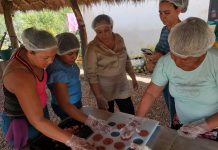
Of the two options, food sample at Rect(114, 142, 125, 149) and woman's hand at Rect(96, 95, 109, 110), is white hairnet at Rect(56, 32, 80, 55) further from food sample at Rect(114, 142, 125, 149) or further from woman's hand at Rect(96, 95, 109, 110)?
food sample at Rect(114, 142, 125, 149)

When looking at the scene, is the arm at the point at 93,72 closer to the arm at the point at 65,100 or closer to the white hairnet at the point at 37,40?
the arm at the point at 65,100

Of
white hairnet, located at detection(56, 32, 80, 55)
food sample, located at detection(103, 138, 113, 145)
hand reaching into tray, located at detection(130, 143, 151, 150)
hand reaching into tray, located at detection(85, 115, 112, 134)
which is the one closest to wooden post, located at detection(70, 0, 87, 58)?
white hairnet, located at detection(56, 32, 80, 55)

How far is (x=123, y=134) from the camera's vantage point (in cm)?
124

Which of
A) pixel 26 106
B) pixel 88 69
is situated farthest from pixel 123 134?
pixel 88 69

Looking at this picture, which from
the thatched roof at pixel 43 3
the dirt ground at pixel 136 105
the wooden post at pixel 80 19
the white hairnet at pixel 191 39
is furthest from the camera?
the thatched roof at pixel 43 3

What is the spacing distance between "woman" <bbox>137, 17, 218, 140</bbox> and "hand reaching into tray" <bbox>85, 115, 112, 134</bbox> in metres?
0.32

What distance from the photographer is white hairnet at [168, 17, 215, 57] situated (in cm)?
97

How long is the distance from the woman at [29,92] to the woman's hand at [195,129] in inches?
20.2

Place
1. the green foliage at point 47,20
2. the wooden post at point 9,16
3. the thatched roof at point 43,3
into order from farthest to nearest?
Answer: the green foliage at point 47,20, the wooden post at point 9,16, the thatched roof at point 43,3

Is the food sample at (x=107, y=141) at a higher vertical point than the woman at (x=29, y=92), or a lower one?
lower

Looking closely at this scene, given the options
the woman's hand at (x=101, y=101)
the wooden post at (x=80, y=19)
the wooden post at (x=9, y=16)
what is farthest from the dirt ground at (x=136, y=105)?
the wooden post at (x=9, y=16)

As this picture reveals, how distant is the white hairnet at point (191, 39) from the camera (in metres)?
0.97

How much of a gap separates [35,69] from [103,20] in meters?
0.82

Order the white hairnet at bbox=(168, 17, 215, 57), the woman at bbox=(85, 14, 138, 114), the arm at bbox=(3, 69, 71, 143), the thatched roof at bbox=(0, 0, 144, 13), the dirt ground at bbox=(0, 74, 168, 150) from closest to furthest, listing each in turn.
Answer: the white hairnet at bbox=(168, 17, 215, 57) → the arm at bbox=(3, 69, 71, 143) → the woman at bbox=(85, 14, 138, 114) → the dirt ground at bbox=(0, 74, 168, 150) → the thatched roof at bbox=(0, 0, 144, 13)
